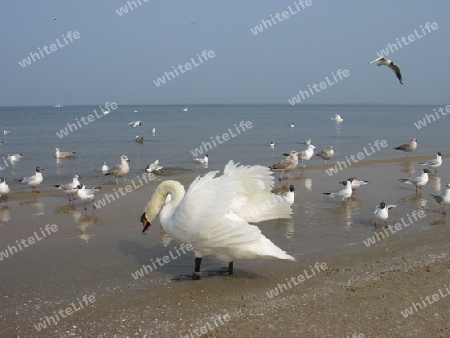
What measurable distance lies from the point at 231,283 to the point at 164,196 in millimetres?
1593

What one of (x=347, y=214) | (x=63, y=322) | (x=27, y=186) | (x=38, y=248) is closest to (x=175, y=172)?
(x=27, y=186)

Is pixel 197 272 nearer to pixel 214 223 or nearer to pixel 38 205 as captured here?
pixel 214 223

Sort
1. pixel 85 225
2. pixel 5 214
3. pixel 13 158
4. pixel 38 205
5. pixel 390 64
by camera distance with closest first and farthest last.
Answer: pixel 85 225, pixel 5 214, pixel 38 205, pixel 390 64, pixel 13 158

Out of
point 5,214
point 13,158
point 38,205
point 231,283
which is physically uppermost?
point 13,158

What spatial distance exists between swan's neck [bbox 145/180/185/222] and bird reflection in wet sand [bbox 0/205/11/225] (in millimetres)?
5406

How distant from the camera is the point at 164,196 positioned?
7.42m

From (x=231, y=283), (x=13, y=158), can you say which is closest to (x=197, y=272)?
(x=231, y=283)

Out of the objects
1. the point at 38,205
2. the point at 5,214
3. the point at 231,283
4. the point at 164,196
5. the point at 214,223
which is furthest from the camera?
the point at 38,205

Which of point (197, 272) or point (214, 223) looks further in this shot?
point (197, 272)

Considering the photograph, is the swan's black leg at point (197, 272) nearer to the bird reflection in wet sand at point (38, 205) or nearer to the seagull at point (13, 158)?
the bird reflection in wet sand at point (38, 205)

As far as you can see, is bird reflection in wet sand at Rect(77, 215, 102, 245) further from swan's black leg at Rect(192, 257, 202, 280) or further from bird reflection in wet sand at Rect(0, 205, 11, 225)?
swan's black leg at Rect(192, 257, 202, 280)

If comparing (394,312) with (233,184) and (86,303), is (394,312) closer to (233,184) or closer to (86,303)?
(233,184)

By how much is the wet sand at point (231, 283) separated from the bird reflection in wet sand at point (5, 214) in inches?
2.0

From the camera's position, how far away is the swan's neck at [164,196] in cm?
726
